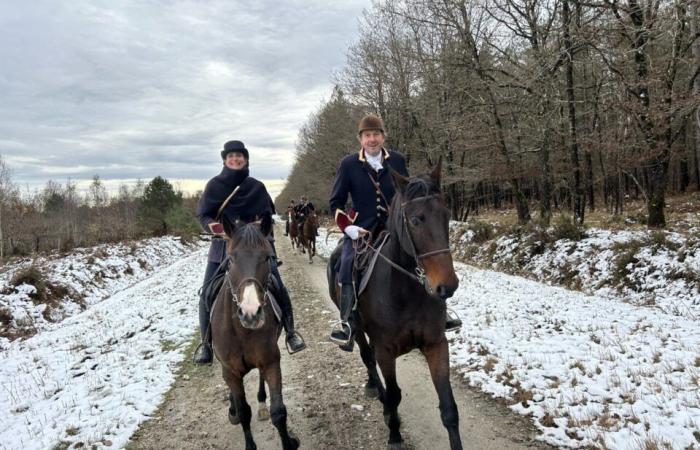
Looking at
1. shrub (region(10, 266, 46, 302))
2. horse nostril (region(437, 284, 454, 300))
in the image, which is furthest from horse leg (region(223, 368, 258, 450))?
shrub (region(10, 266, 46, 302))

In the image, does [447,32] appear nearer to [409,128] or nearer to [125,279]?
[409,128]

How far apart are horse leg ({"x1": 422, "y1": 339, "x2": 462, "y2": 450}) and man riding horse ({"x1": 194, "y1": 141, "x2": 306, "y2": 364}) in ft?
5.55

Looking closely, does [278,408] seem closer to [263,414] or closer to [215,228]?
[263,414]

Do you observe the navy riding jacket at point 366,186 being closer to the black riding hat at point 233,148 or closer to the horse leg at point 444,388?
the black riding hat at point 233,148

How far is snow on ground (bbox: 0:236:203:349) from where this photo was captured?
42.7 feet

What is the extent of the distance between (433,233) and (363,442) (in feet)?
8.48

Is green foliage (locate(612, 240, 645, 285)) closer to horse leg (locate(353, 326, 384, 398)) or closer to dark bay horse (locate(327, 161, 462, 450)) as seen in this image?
horse leg (locate(353, 326, 384, 398))

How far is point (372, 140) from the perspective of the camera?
4.79 meters

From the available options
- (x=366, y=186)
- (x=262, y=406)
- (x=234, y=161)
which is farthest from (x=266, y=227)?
(x=262, y=406)

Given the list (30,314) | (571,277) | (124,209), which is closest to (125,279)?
(30,314)

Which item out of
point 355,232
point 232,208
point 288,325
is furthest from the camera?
point 232,208

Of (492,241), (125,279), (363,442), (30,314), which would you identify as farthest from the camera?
(125,279)

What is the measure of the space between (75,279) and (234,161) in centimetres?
1610

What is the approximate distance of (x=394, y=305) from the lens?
399cm
